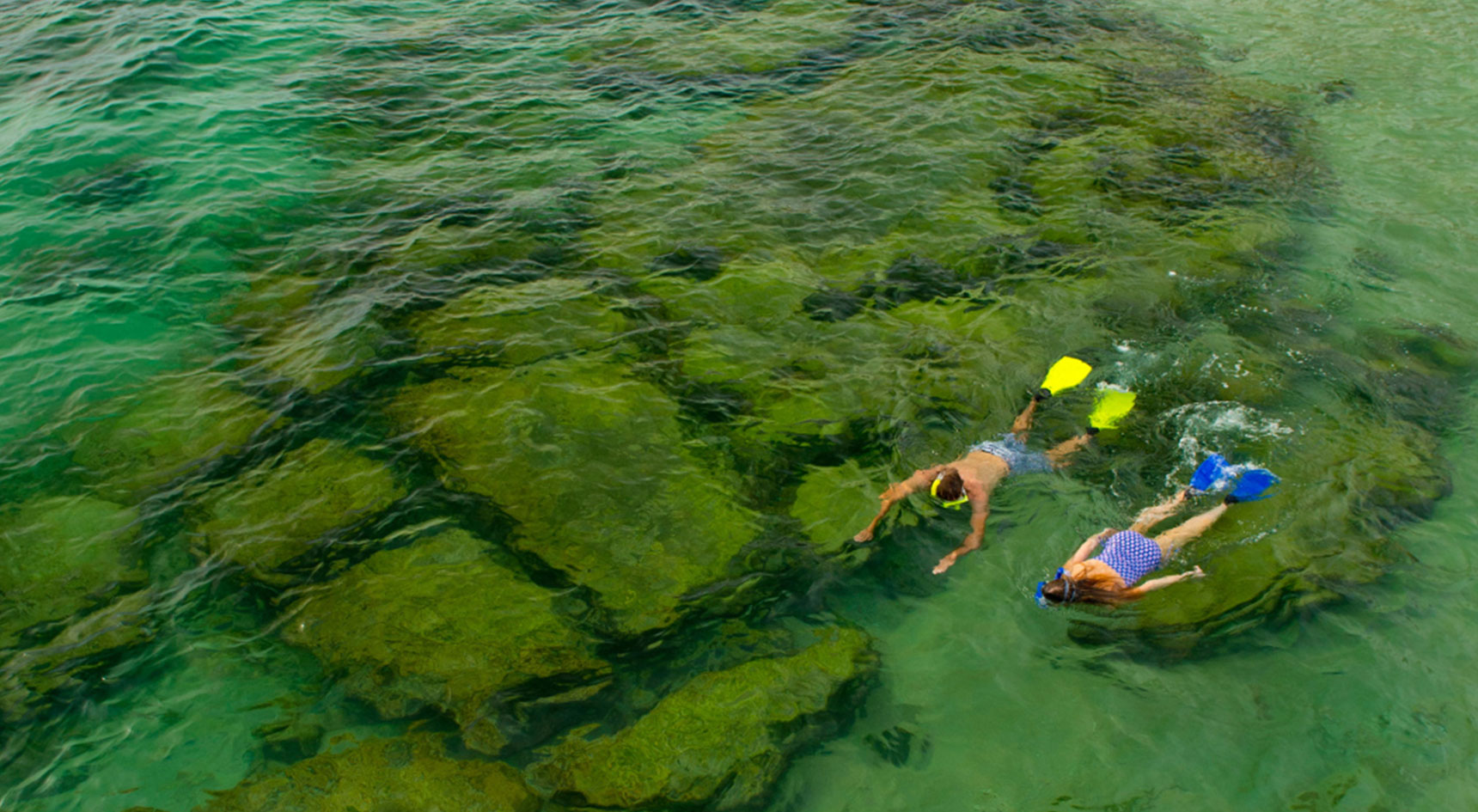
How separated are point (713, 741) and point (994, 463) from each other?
15.4 ft

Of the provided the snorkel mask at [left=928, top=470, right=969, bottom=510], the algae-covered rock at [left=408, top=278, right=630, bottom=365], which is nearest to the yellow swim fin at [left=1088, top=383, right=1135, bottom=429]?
the snorkel mask at [left=928, top=470, right=969, bottom=510]

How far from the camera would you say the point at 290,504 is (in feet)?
31.1

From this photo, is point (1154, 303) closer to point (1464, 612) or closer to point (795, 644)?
point (1464, 612)

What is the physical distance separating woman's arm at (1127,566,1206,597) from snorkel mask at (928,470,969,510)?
1.93 m

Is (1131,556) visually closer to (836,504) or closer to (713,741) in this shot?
(836,504)

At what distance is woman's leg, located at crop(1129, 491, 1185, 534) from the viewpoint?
30.6ft

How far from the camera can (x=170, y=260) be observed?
43.4ft

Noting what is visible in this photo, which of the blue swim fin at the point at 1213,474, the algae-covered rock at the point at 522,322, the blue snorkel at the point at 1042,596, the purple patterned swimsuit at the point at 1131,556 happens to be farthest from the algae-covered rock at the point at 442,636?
the blue swim fin at the point at 1213,474

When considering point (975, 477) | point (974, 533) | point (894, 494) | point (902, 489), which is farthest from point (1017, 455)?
point (894, 494)

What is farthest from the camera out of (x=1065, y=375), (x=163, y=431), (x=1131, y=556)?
(x=1065, y=375)

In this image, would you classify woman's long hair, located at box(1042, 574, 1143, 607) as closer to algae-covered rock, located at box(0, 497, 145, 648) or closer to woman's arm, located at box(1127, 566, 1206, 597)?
woman's arm, located at box(1127, 566, 1206, 597)

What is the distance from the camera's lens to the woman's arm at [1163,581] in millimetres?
8516

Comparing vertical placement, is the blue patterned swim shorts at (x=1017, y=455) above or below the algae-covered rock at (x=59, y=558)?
below

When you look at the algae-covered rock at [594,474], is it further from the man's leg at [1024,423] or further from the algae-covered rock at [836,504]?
the man's leg at [1024,423]
